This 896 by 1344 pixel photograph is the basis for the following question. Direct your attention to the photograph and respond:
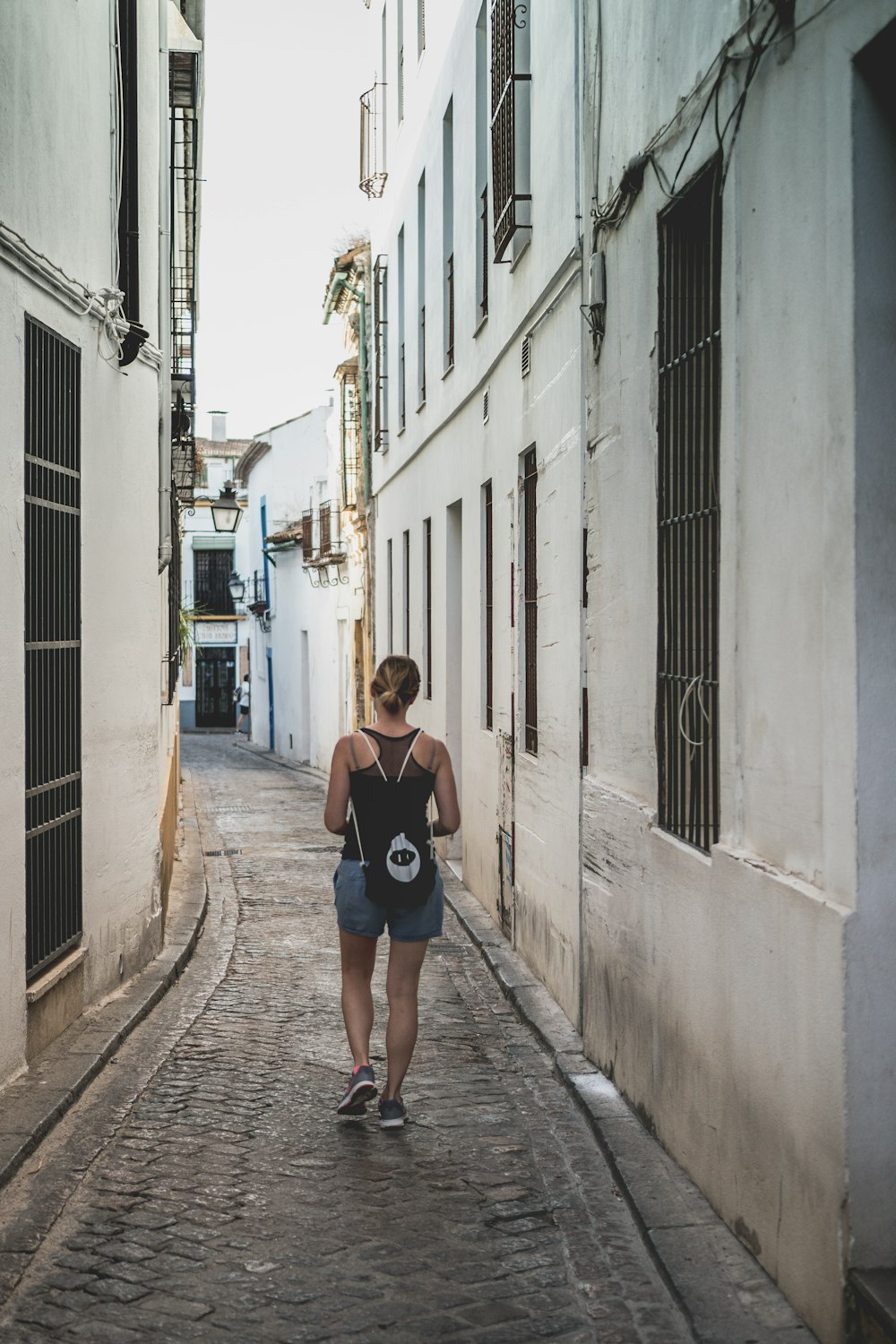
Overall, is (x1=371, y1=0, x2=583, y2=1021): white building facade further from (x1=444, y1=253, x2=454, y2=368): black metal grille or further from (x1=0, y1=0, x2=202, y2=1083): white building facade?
(x1=0, y1=0, x2=202, y2=1083): white building facade

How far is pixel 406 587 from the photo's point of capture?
669 inches

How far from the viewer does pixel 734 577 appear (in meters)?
4.52

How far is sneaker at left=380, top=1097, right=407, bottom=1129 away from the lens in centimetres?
577

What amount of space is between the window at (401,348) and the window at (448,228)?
3170mm

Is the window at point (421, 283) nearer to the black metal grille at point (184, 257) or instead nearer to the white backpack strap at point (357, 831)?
the black metal grille at point (184, 257)

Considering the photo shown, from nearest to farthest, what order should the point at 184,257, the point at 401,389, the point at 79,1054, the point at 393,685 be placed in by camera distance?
the point at 393,685 < the point at 79,1054 < the point at 401,389 < the point at 184,257

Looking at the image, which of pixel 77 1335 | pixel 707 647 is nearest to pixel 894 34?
pixel 707 647

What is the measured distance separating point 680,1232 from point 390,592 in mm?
14552

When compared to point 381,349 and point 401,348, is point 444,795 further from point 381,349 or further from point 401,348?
point 381,349

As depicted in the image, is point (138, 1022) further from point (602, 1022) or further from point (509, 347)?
point (509, 347)

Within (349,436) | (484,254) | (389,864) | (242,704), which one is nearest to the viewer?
(389,864)

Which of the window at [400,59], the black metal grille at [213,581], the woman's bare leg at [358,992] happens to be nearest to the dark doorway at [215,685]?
the black metal grille at [213,581]

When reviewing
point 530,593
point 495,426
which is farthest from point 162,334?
point 530,593

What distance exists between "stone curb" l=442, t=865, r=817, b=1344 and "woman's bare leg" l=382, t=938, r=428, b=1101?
0.75 m
